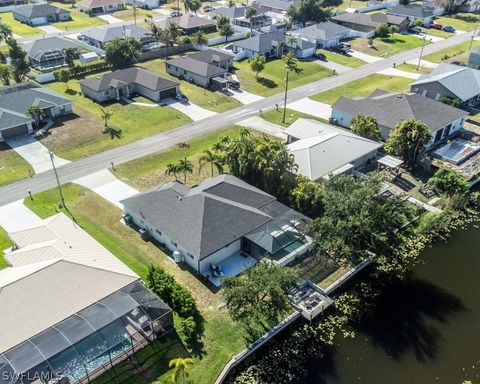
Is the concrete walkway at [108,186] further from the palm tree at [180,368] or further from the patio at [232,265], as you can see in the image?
the palm tree at [180,368]

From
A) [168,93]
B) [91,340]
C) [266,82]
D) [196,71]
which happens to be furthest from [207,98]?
[91,340]

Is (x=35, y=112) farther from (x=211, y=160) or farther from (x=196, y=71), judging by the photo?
(x=211, y=160)

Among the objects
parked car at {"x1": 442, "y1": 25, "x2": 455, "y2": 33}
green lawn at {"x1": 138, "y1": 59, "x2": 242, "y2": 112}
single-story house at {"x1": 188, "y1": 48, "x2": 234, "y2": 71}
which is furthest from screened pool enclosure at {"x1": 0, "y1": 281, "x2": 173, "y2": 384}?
parked car at {"x1": 442, "y1": 25, "x2": 455, "y2": 33}

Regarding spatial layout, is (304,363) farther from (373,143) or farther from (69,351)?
(373,143)

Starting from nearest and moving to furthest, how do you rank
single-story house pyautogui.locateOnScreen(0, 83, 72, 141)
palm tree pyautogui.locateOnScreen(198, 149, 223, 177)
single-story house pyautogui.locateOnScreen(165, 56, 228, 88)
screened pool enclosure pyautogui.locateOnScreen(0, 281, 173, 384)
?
screened pool enclosure pyautogui.locateOnScreen(0, 281, 173, 384) < palm tree pyautogui.locateOnScreen(198, 149, 223, 177) < single-story house pyautogui.locateOnScreen(0, 83, 72, 141) < single-story house pyautogui.locateOnScreen(165, 56, 228, 88)

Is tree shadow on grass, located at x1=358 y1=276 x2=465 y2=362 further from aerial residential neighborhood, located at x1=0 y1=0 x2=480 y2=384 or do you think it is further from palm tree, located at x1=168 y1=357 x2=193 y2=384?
palm tree, located at x1=168 y1=357 x2=193 y2=384
